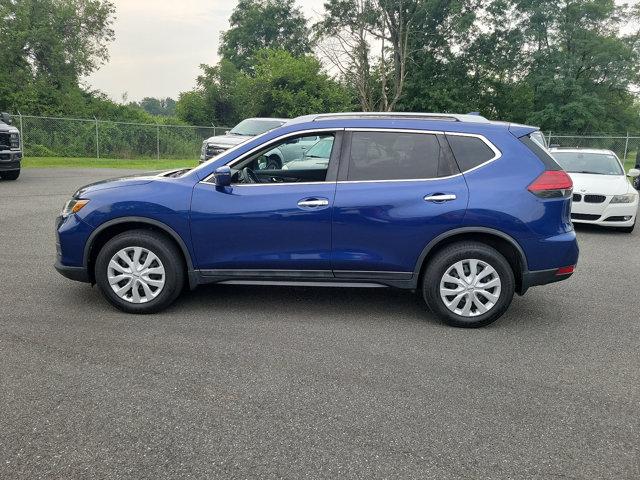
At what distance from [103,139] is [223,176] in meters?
→ 24.6

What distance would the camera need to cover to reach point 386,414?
10.9 ft

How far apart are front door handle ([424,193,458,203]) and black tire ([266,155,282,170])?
1.86m

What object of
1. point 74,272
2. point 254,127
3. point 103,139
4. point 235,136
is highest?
point 254,127

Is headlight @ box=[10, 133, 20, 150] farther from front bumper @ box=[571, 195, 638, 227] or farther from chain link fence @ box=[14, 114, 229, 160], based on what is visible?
front bumper @ box=[571, 195, 638, 227]

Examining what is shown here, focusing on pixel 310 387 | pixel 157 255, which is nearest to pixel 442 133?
pixel 310 387

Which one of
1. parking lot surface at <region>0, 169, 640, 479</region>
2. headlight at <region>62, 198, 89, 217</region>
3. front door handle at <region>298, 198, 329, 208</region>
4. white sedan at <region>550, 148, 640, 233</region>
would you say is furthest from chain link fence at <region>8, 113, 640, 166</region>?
front door handle at <region>298, 198, 329, 208</region>

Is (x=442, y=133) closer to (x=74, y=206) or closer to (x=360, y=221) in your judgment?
(x=360, y=221)

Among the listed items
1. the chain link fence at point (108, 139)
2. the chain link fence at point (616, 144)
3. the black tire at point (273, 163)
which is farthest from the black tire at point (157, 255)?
the chain link fence at point (616, 144)

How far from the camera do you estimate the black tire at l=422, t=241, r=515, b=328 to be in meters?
4.77

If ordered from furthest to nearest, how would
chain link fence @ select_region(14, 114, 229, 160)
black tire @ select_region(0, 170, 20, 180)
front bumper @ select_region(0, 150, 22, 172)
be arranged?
1. chain link fence @ select_region(14, 114, 229, 160)
2. black tire @ select_region(0, 170, 20, 180)
3. front bumper @ select_region(0, 150, 22, 172)

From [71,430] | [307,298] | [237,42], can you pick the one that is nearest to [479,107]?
[237,42]

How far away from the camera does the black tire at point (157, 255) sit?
491 cm

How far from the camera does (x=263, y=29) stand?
6519 cm

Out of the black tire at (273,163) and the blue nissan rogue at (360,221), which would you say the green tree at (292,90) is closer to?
the black tire at (273,163)
